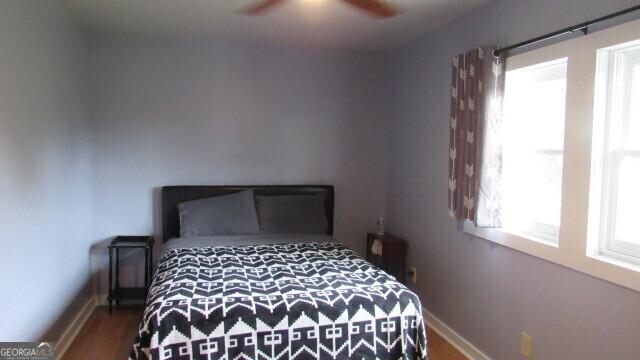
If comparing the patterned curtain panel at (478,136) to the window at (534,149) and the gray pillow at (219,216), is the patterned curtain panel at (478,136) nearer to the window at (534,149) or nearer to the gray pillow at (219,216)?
the window at (534,149)

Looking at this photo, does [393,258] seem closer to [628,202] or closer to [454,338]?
[454,338]

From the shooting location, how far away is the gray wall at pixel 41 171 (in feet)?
7.14

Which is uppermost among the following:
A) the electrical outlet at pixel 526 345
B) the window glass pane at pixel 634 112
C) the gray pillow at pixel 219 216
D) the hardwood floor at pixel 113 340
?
the window glass pane at pixel 634 112

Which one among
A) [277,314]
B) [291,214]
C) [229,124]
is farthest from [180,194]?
[277,314]

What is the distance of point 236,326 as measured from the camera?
2.15m

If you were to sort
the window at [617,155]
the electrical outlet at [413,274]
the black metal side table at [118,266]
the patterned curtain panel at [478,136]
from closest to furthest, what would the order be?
1. the window at [617,155]
2. the patterned curtain panel at [478,136]
3. the black metal side table at [118,266]
4. the electrical outlet at [413,274]

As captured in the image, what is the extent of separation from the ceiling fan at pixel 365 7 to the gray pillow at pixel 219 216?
1477mm

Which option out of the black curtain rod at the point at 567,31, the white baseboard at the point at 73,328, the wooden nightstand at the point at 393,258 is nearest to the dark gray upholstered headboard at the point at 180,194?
the white baseboard at the point at 73,328

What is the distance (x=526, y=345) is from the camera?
2.48 m

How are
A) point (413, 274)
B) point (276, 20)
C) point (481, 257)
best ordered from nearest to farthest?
point (481, 257)
point (276, 20)
point (413, 274)

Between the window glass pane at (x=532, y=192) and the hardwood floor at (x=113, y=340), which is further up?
the window glass pane at (x=532, y=192)

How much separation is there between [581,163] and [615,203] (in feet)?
0.73

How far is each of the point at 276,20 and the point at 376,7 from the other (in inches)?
29.1

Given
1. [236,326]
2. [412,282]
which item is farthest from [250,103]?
[236,326]
